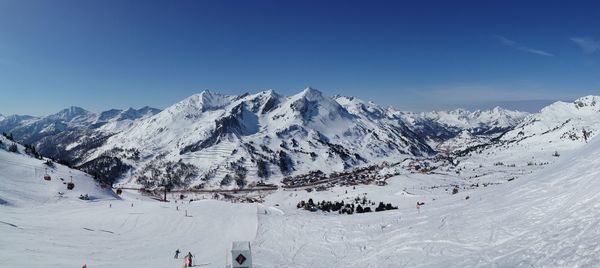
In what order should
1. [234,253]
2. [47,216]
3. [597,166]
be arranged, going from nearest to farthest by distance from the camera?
[234,253] < [597,166] < [47,216]

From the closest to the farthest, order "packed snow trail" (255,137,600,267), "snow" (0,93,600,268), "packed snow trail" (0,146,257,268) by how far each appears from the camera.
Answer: "packed snow trail" (255,137,600,267)
"snow" (0,93,600,268)
"packed snow trail" (0,146,257,268)

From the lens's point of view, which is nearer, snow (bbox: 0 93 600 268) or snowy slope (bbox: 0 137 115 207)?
snow (bbox: 0 93 600 268)

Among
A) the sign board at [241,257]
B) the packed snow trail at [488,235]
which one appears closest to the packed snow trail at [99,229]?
the packed snow trail at [488,235]

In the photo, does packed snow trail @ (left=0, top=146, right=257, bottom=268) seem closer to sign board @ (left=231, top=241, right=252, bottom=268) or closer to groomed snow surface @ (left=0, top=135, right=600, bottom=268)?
groomed snow surface @ (left=0, top=135, right=600, bottom=268)

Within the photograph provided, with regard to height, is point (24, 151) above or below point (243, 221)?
above

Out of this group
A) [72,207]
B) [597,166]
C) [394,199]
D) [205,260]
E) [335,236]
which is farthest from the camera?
[394,199]

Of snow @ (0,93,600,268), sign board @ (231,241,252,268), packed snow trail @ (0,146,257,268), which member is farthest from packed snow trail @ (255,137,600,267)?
sign board @ (231,241,252,268)

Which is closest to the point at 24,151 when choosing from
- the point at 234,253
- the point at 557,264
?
the point at 234,253

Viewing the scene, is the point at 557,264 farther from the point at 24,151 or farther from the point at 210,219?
the point at 24,151
